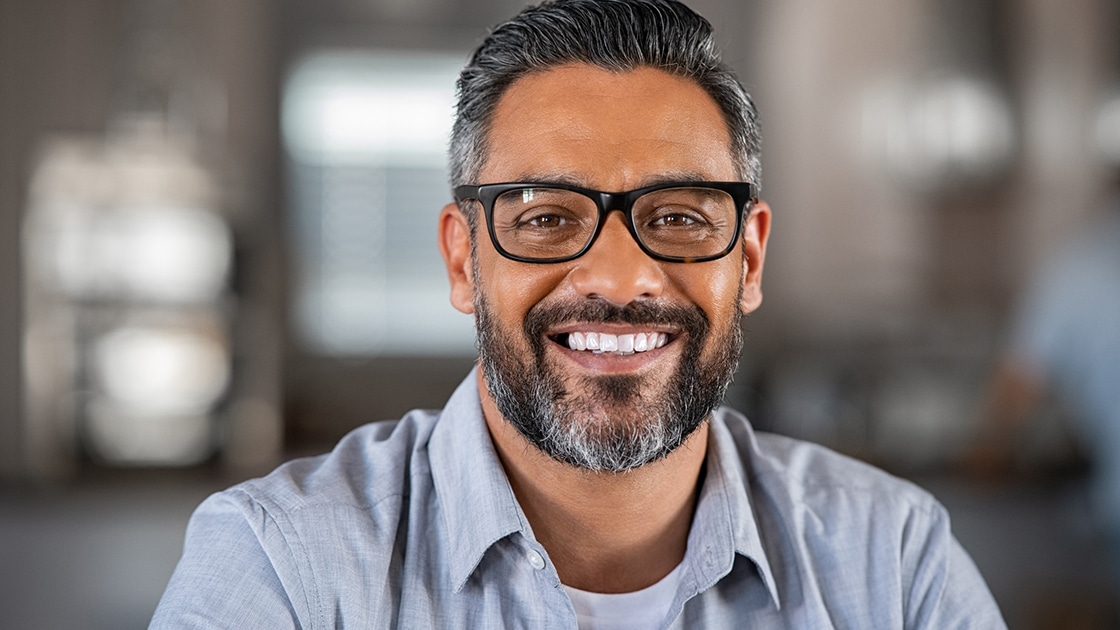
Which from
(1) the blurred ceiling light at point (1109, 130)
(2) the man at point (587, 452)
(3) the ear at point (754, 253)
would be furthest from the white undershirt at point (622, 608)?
(1) the blurred ceiling light at point (1109, 130)

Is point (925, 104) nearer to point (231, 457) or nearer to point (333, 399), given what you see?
point (333, 399)

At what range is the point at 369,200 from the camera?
15.9ft

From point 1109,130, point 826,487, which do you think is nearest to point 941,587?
point 826,487

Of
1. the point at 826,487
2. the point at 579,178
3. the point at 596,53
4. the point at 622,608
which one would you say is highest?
the point at 596,53

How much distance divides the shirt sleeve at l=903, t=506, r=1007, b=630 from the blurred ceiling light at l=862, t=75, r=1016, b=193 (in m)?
3.52

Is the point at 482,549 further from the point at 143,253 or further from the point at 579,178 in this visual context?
the point at 143,253

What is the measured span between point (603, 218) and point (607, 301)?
0.09 m

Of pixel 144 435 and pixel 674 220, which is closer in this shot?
pixel 674 220

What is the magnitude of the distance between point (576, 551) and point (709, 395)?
0.76ft

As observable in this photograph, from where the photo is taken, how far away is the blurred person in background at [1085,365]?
9.55 ft

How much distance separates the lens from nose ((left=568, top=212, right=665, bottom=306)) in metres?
1.20

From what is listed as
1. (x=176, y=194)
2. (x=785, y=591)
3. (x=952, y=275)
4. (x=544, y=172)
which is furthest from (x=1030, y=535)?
(x=176, y=194)

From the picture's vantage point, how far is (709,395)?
1.27m

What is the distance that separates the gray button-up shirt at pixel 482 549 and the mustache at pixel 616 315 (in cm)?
16
